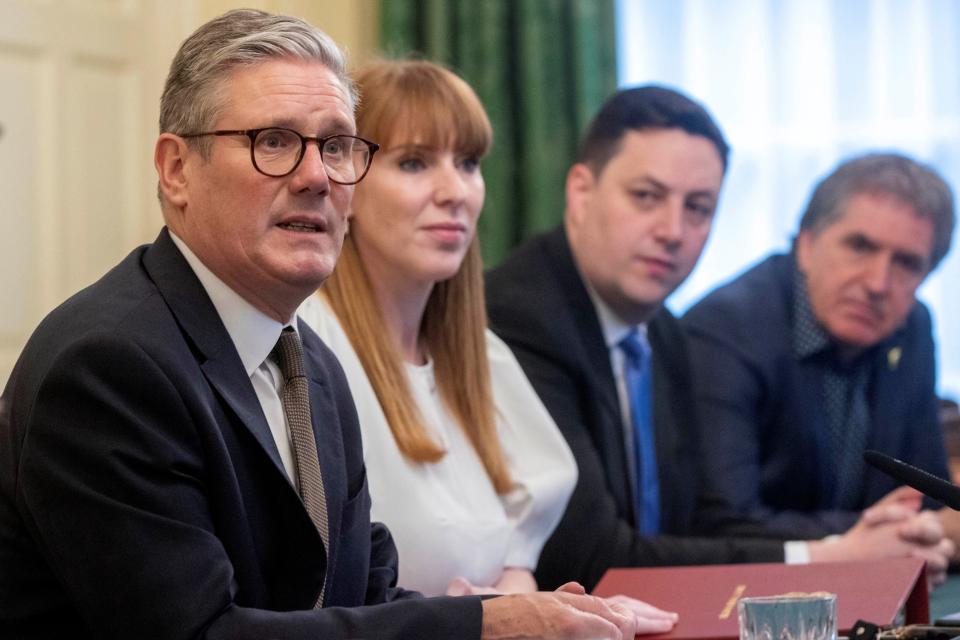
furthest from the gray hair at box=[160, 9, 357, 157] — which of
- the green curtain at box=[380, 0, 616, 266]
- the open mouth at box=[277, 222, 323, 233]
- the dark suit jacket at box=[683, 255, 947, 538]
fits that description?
the green curtain at box=[380, 0, 616, 266]

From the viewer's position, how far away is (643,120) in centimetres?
281

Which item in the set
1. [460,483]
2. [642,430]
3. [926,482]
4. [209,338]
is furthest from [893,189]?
[209,338]

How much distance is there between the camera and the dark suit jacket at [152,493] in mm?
1187

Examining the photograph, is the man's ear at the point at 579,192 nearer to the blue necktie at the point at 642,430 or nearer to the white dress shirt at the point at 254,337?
the blue necktie at the point at 642,430

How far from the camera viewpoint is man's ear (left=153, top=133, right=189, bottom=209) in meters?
1.43

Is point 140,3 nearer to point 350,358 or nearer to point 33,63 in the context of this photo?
point 33,63

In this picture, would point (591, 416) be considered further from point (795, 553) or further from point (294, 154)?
point (294, 154)

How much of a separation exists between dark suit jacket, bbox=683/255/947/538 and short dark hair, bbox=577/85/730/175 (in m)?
0.37

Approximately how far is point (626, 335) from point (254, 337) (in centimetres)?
142

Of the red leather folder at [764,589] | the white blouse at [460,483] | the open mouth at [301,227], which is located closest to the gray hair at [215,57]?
the open mouth at [301,227]

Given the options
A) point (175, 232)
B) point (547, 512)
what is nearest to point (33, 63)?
point (547, 512)

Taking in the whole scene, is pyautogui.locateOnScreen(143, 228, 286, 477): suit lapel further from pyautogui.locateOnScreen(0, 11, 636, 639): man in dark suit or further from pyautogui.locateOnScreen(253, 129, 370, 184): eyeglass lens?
pyautogui.locateOnScreen(253, 129, 370, 184): eyeglass lens

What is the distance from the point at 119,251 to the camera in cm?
393

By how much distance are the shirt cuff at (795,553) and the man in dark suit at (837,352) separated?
0.48 m
